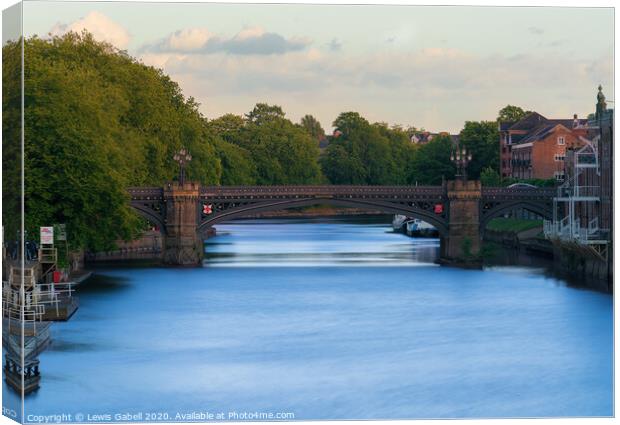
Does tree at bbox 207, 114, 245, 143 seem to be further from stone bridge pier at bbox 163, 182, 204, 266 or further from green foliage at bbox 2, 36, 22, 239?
green foliage at bbox 2, 36, 22, 239

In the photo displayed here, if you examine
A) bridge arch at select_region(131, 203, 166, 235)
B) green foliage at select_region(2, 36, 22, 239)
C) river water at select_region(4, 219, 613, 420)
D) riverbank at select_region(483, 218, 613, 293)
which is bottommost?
river water at select_region(4, 219, 613, 420)

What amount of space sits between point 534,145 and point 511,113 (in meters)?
21.3

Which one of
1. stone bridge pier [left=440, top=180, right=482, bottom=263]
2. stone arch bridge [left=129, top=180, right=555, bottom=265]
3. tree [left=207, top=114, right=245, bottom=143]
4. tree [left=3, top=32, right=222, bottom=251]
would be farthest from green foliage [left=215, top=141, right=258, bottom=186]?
stone bridge pier [left=440, top=180, right=482, bottom=263]

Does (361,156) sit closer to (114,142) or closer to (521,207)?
(521,207)

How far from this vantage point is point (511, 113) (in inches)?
5172

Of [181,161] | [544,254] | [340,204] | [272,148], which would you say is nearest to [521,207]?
[544,254]

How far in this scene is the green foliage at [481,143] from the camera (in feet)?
395

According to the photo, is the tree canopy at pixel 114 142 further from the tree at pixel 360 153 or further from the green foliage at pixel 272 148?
the tree at pixel 360 153

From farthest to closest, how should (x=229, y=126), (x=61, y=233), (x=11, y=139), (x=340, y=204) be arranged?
(x=229, y=126) → (x=340, y=204) → (x=61, y=233) → (x=11, y=139)

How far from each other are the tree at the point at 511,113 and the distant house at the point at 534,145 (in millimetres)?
5211

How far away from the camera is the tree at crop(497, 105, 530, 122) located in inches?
5123

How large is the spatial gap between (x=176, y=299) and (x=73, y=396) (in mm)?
23646

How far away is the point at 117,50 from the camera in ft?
261

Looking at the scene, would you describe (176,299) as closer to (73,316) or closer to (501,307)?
(73,316)
